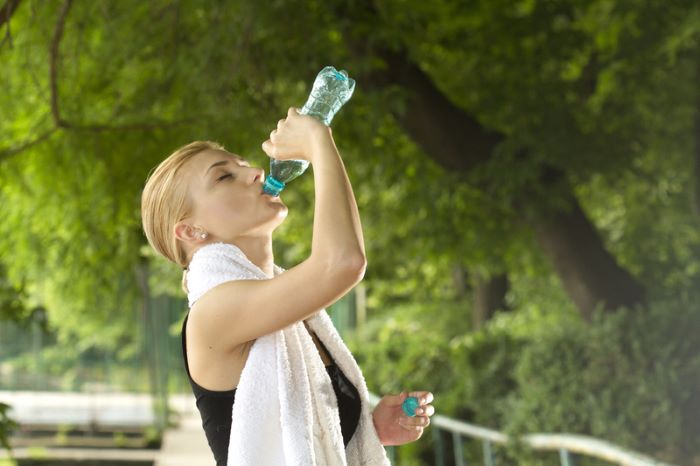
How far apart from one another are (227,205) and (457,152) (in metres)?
5.89

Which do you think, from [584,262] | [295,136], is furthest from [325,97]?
[584,262]

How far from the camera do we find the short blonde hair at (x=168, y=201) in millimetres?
2131

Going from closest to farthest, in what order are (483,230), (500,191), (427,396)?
(427,396) → (500,191) → (483,230)

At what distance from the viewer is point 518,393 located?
26.6ft

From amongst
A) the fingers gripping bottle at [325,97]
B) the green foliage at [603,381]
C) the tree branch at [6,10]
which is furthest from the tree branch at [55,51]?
the green foliage at [603,381]

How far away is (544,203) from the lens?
303 inches

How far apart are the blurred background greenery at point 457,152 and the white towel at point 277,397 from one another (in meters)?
2.87

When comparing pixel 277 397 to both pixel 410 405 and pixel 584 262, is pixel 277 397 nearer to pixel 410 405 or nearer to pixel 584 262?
pixel 410 405

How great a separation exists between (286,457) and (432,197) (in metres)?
6.55

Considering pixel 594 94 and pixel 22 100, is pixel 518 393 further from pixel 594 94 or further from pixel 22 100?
pixel 22 100

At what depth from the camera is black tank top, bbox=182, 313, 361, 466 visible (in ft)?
6.76

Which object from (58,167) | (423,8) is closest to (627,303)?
(423,8)

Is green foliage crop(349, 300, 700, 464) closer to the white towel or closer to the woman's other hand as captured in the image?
the woman's other hand

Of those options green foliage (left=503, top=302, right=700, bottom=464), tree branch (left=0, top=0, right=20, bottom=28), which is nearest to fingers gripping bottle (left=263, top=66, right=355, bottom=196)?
tree branch (left=0, top=0, right=20, bottom=28)
